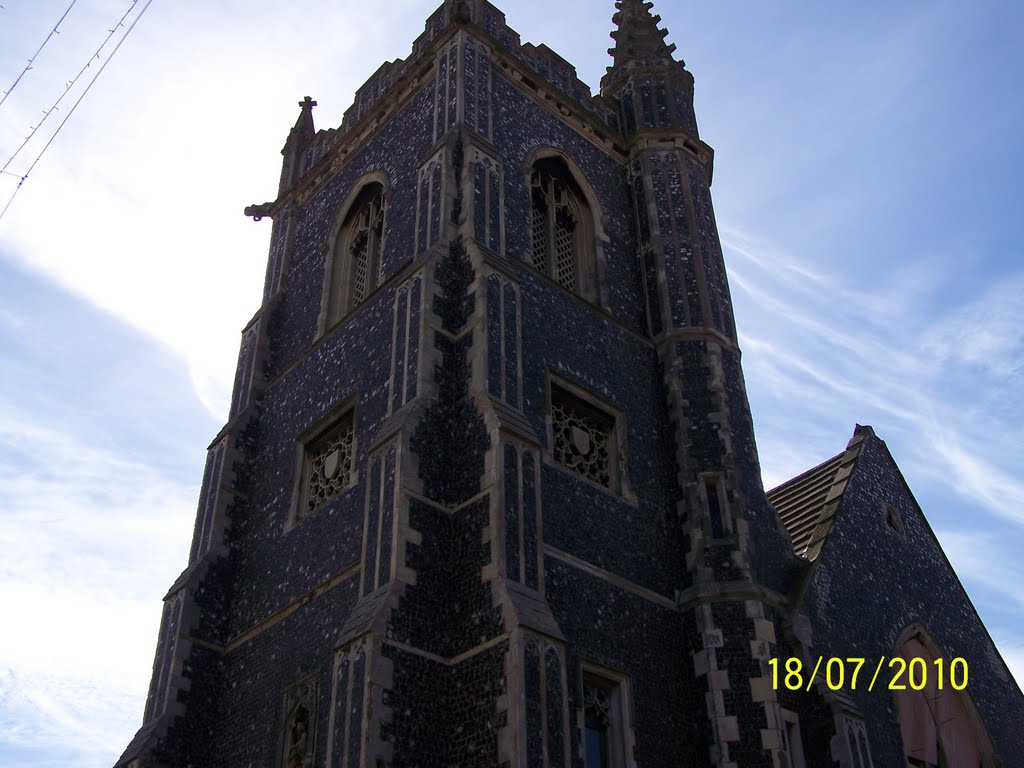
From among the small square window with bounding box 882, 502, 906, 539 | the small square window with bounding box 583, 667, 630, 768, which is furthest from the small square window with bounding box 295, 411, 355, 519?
the small square window with bounding box 882, 502, 906, 539

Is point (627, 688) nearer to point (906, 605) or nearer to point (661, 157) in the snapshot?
point (906, 605)

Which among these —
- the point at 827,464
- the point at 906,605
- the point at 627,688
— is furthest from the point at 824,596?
the point at 827,464

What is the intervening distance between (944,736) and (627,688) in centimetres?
600

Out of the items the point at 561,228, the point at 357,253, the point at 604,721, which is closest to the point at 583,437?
the point at 604,721

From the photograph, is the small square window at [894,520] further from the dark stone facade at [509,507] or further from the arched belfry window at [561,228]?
the arched belfry window at [561,228]

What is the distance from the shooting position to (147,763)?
1297 cm

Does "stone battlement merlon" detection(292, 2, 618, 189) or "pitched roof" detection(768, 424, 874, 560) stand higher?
"stone battlement merlon" detection(292, 2, 618, 189)

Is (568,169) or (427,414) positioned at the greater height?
(568,169)

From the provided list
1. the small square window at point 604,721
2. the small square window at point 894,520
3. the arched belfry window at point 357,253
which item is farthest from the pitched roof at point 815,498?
the arched belfry window at point 357,253

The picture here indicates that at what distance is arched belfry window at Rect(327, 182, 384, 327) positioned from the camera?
17.6 m

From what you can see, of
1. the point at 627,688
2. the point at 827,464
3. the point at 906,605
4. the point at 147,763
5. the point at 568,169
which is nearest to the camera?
the point at 627,688

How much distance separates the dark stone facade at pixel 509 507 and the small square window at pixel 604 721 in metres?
0.03

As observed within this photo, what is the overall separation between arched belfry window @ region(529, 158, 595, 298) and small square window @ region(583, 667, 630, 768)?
6.51 m

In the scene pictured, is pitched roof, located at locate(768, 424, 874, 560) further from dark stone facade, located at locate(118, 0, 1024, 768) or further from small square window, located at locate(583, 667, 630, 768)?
small square window, located at locate(583, 667, 630, 768)
